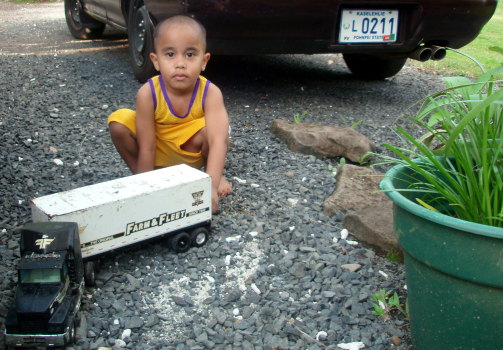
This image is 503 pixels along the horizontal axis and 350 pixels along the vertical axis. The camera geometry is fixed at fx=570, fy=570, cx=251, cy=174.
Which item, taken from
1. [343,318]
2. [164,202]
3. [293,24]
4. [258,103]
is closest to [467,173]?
[343,318]

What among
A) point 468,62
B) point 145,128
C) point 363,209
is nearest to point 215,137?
point 145,128

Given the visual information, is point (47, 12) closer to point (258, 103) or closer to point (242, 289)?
point (258, 103)

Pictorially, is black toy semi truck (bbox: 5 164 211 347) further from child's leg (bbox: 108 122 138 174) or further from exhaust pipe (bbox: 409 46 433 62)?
exhaust pipe (bbox: 409 46 433 62)

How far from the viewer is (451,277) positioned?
1453mm

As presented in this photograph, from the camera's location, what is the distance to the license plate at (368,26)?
374cm

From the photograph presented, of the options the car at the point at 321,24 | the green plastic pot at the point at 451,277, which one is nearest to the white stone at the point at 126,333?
the green plastic pot at the point at 451,277

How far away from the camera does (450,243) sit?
141 cm

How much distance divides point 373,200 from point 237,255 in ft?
2.50

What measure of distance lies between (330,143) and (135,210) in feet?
4.92

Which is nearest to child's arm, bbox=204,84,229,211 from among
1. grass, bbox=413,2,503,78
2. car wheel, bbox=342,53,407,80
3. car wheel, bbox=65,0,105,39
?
car wheel, bbox=342,53,407,80

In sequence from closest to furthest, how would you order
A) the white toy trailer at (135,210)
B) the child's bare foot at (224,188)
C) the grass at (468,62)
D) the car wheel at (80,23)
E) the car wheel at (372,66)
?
the white toy trailer at (135,210)
the child's bare foot at (224,188)
the car wheel at (372,66)
the grass at (468,62)
the car wheel at (80,23)

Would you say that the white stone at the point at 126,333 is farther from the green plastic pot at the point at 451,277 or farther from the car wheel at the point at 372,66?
the car wheel at the point at 372,66

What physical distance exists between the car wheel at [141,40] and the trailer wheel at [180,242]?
2205mm

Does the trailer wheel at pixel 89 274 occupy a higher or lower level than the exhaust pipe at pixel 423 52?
lower
